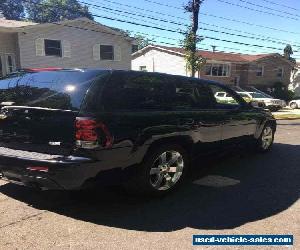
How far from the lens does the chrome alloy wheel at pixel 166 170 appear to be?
470cm

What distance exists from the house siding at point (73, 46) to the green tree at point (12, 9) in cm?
5692

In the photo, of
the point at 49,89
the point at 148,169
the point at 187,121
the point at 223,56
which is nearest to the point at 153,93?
the point at 187,121

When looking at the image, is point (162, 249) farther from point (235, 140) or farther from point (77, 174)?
point (235, 140)

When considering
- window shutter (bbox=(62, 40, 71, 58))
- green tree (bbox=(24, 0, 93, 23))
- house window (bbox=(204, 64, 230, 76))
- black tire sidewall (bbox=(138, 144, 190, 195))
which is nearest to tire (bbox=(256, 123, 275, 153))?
black tire sidewall (bbox=(138, 144, 190, 195))

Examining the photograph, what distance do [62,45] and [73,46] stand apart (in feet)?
3.00

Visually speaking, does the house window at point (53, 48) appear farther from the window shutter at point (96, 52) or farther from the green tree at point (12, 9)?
the green tree at point (12, 9)

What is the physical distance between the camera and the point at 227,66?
41.2m

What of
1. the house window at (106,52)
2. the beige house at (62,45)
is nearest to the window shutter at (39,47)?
the beige house at (62,45)

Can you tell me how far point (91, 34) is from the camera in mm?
27688

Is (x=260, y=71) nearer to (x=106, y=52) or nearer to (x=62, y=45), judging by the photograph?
(x=106, y=52)

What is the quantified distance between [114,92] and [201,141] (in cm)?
181

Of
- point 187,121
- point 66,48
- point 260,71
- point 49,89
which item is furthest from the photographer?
point 260,71

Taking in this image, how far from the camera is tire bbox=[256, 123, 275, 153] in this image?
7502 mm

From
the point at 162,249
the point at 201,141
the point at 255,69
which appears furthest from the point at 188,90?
the point at 255,69
